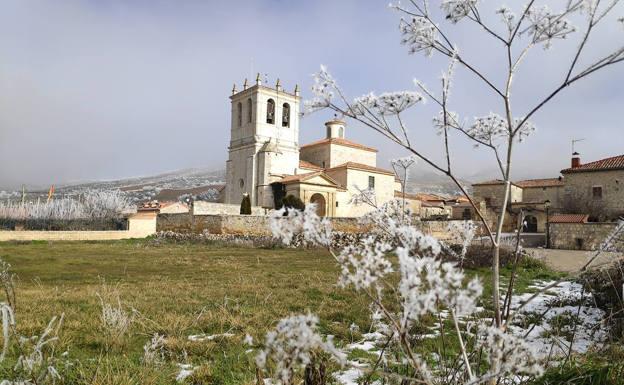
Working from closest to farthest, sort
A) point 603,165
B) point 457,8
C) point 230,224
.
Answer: point 457,8
point 230,224
point 603,165

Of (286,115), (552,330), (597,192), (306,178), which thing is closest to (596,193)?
(597,192)

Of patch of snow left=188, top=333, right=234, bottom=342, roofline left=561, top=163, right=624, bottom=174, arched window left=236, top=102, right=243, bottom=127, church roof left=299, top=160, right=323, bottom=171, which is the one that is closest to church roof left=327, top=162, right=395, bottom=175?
church roof left=299, top=160, right=323, bottom=171

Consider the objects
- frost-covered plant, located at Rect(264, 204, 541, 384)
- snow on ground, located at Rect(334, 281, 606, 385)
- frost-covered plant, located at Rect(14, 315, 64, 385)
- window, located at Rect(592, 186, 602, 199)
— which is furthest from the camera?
window, located at Rect(592, 186, 602, 199)

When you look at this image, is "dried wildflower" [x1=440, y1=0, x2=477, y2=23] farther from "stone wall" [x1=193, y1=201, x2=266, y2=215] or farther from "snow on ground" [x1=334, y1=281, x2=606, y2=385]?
"stone wall" [x1=193, y1=201, x2=266, y2=215]

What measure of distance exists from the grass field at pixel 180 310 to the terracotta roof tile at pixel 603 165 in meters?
24.6

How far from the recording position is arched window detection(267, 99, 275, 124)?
1522 inches

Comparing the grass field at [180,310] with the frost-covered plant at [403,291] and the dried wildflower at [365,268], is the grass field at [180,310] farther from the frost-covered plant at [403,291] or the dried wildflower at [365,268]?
the dried wildflower at [365,268]

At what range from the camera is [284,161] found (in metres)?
37.2

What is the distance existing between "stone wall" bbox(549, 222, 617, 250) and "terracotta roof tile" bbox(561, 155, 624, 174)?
43.7 ft

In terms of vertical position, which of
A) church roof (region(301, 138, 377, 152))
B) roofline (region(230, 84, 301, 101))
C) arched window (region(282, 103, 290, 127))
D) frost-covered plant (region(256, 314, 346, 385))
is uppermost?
roofline (region(230, 84, 301, 101))

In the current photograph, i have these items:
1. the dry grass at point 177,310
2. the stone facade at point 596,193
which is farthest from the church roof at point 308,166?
the dry grass at point 177,310

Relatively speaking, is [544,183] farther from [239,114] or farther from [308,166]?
[239,114]

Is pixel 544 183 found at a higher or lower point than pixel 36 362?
higher

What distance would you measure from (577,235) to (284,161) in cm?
2373
